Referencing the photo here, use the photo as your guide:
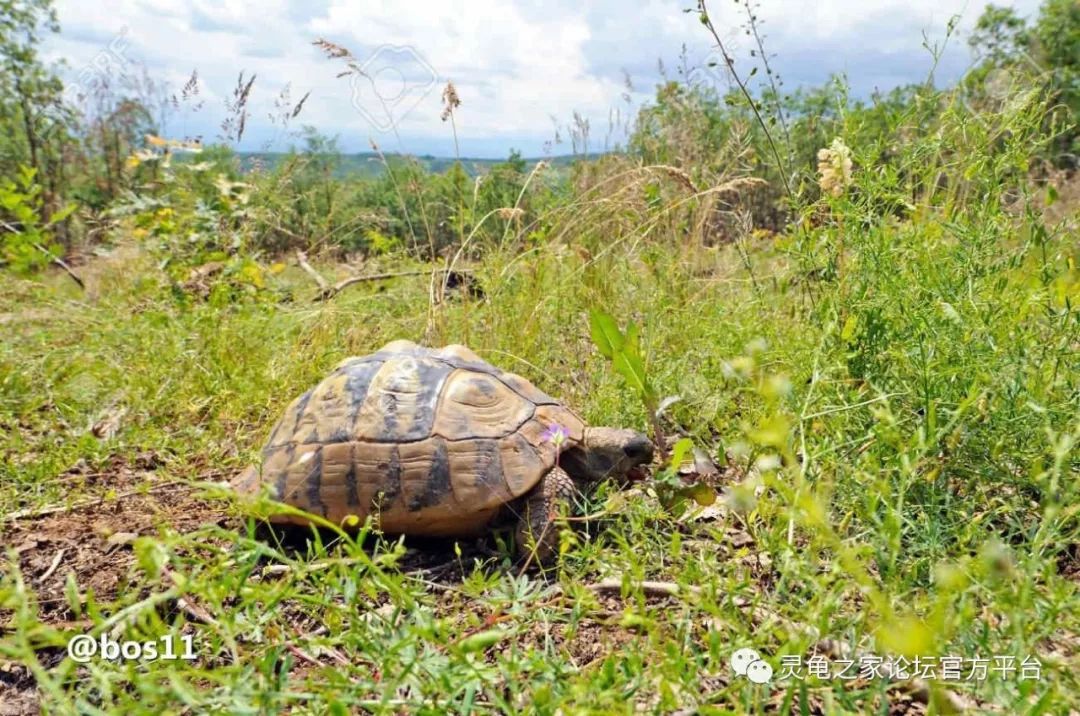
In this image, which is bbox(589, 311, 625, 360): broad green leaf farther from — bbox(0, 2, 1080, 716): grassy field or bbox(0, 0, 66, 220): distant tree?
bbox(0, 0, 66, 220): distant tree

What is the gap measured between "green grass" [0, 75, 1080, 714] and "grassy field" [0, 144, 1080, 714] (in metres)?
0.01

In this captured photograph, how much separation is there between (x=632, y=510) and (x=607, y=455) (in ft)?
1.14

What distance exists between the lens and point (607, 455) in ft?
8.05

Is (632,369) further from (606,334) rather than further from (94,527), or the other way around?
(94,527)

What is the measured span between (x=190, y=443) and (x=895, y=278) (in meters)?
2.90

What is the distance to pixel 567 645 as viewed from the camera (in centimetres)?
170

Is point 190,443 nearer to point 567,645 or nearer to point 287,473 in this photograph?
point 287,473

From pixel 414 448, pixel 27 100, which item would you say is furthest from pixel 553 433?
pixel 27 100

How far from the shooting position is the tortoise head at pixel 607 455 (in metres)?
2.42

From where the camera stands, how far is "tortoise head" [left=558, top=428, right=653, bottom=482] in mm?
2422

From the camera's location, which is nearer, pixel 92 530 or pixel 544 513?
pixel 544 513

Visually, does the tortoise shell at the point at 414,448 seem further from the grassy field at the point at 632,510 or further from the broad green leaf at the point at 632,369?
the broad green leaf at the point at 632,369

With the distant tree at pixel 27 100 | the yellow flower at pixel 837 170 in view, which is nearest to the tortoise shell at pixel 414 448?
the yellow flower at pixel 837 170

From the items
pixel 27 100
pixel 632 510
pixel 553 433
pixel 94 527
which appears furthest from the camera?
pixel 27 100
